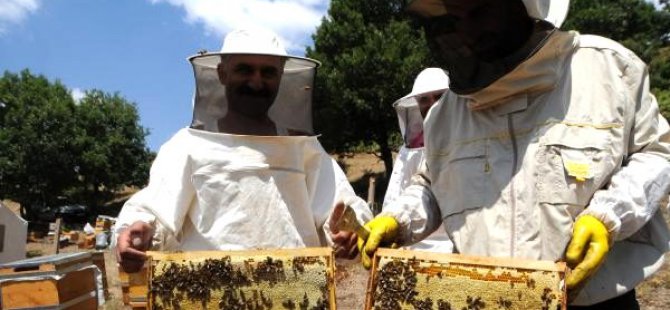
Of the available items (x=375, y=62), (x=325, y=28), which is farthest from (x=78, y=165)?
(x=375, y=62)

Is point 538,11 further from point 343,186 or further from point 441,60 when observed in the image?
point 343,186

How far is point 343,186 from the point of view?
3389 millimetres

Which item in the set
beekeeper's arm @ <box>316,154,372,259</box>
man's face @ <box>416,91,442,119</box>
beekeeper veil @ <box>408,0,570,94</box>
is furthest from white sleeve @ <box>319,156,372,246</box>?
man's face @ <box>416,91,442,119</box>

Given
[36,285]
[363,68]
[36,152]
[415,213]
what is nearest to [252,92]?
[415,213]

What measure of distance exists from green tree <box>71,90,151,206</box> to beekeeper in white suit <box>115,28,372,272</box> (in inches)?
1315

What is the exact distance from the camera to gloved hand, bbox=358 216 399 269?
2.23m

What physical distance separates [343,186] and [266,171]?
20.0 inches

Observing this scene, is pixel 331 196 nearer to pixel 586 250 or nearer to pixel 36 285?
pixel 586 250

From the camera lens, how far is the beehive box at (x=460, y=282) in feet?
5.96

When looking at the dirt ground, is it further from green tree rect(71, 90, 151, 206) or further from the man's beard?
green tree rect(71, 90, 151, 206)

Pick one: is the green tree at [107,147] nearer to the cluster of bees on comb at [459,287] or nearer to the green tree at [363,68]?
the green tree at [363,68]

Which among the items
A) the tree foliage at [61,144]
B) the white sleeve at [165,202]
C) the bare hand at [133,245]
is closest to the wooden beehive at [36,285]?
the white sleeve at [165,202]

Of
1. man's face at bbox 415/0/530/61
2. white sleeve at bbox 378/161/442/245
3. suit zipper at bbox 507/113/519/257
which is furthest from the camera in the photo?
white sleeve at bbox 378/161/442/245

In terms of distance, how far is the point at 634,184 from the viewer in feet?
6.25
